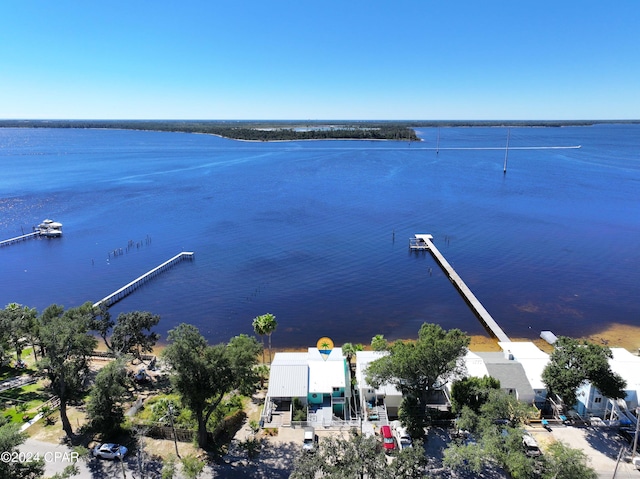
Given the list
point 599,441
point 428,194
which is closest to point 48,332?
point 599,441

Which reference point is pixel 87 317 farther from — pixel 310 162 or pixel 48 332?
pixel 310 162

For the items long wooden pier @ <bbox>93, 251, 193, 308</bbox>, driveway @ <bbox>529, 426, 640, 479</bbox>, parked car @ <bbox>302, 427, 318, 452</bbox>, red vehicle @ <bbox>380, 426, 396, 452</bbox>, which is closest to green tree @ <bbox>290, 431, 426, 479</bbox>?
red vehicle @ <bbox>380, 426, 396, 452</bbox>

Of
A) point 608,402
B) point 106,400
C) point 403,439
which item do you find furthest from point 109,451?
point 608,402

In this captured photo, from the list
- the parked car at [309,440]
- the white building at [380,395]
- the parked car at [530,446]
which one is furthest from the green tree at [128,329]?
the parked car at [530,446]

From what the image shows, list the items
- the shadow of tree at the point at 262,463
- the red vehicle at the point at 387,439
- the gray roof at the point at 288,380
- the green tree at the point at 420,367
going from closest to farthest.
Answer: the shadow of tree at the point at 262,463
the red vehicle at the point at 387,439
the green tree at the point at 420,367
the gray roof at the point at 288,380

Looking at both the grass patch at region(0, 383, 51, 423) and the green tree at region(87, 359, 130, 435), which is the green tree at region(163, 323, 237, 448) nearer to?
the green tree at region(87, 359, 130, 435)

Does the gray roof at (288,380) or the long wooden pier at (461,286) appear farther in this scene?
the long wooden pier at (461,286)

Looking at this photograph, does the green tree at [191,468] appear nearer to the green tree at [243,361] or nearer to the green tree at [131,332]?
the green tree at [243,361]
